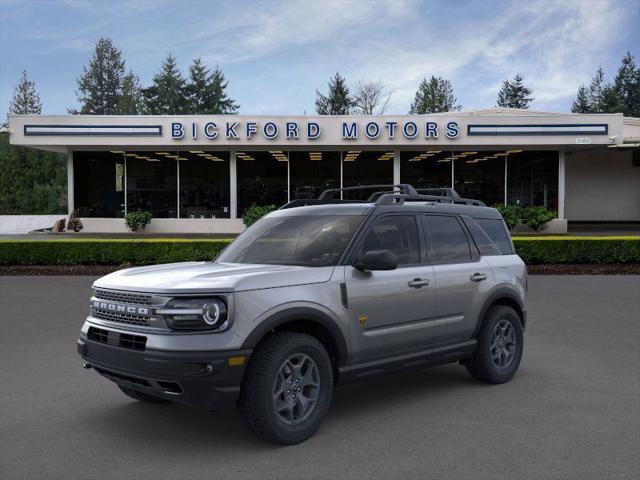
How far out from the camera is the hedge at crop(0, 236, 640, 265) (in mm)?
17203

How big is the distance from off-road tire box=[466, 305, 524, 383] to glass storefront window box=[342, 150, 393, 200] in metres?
23.5

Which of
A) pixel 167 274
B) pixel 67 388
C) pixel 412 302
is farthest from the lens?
pixel 67 388

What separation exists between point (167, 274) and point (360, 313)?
5.02ft

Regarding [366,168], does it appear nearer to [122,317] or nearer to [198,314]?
[122,317]

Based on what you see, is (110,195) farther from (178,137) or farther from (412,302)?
(412,302)

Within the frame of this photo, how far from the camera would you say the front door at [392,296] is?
5.02 metres

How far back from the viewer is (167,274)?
4.82 m

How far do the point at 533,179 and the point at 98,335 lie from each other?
28102mm

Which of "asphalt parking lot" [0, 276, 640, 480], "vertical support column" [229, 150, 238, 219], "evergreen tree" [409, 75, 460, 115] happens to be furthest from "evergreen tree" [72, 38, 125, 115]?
"asphalt parking lot" [0, 276, 640, 480]

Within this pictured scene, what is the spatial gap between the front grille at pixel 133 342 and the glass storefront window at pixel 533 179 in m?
28.0

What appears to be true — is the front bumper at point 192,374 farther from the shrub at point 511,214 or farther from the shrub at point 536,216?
the shrub at point 536,216

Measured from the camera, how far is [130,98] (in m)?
78.8

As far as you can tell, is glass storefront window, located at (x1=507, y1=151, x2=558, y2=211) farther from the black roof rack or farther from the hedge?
the black roof rack

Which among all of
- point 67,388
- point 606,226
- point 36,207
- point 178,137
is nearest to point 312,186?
point 178,137
